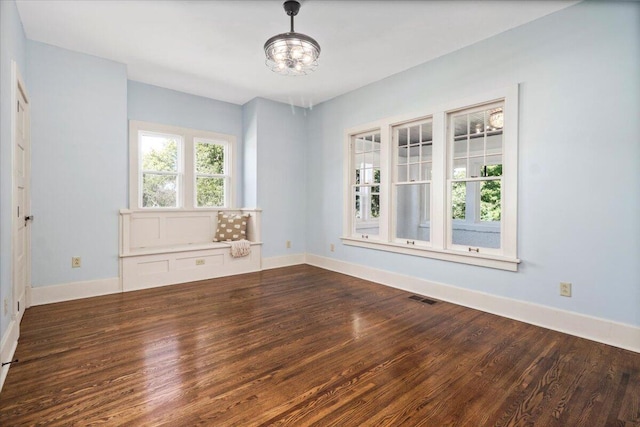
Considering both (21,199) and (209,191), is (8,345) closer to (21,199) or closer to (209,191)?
(21,199)

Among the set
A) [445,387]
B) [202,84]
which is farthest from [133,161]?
[445,387]

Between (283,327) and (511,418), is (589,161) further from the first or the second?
(283,327)

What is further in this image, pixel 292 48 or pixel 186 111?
pixel 186 111

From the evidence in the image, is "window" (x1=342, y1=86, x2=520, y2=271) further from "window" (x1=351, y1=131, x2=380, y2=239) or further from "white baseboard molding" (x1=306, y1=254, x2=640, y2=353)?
"white baseboard molding" (x1=306, y1=254, x2=640, y2=353)

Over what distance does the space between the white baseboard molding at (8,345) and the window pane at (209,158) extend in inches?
123

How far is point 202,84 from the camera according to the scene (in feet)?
14.9

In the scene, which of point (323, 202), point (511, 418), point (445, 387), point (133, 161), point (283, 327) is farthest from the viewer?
point (323, 202)

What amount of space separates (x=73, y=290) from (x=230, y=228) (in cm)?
214

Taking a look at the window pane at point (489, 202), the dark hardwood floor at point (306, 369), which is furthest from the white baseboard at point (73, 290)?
the window pane at point (489, 202)

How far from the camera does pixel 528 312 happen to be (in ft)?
9.62

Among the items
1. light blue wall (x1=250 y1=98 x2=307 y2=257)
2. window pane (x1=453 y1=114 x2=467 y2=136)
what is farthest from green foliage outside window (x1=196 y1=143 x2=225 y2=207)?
window pane (x1=453 y1=114 x2=467 y2=136)

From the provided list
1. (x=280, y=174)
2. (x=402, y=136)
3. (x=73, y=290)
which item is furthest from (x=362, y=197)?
(x=73, y=290)

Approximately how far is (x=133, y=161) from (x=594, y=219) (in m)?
5.32

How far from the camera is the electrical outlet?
2716 millimetres
